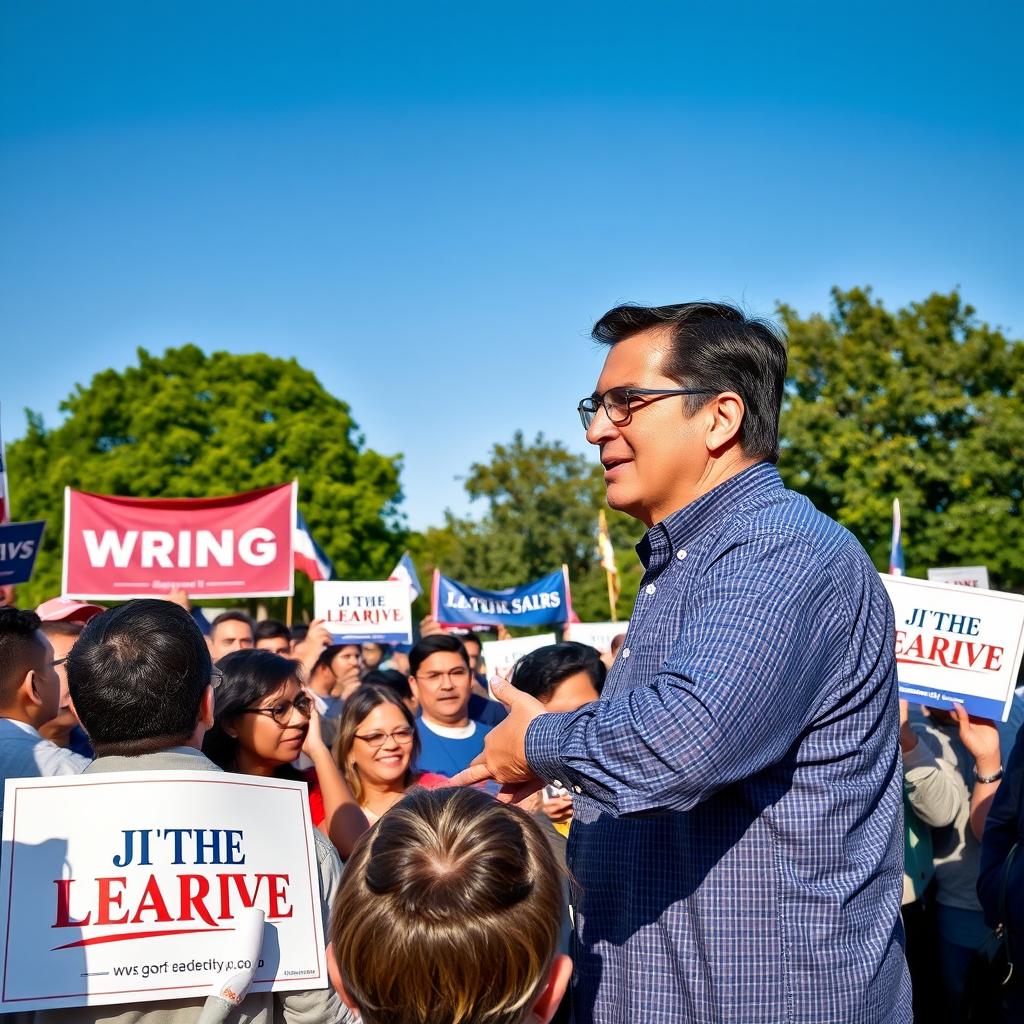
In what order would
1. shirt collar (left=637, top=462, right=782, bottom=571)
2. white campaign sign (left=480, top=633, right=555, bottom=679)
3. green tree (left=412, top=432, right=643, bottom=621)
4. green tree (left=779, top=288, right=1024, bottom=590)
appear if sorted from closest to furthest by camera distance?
Answer: shirt collar (left=637, top=462, right=782, bottom=571) < white campaign sign (left=480, top=633, right=555, bottom=679) < green tree (left=779, top=288, right=1024, bottom=590) < green tree (left=412, top=432, right=643, bottom=621)

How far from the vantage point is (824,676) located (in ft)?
6.53

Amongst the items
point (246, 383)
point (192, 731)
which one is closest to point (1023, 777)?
point (192, 731)

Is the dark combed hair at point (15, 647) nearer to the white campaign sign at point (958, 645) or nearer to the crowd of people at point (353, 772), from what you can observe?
the crowd of people at point (353, 772)

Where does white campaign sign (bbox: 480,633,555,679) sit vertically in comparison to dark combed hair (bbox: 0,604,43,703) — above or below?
above

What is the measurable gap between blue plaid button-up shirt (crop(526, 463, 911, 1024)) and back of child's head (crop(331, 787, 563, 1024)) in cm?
22

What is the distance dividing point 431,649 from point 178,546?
3.30 metres

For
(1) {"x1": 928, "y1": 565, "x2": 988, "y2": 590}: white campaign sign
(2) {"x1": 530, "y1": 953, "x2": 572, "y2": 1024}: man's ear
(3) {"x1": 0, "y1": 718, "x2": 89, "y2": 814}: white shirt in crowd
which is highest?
(1) {"x1": 928, "y1": 565, "x2": 988, "y2": 590}: white campaign sign

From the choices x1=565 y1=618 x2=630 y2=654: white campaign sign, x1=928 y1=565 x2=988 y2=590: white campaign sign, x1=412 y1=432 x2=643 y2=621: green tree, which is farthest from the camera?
x1=412 y1=432 x2=643 y2=621: green tree

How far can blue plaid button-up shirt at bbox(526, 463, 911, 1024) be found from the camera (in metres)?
1.79

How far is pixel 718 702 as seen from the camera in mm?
1761

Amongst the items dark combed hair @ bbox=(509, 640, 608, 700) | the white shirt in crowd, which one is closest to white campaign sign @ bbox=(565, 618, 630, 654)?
dark combed hair @ bbox=(509, 640, 608, 700)

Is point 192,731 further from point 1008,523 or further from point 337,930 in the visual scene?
point 1008,523

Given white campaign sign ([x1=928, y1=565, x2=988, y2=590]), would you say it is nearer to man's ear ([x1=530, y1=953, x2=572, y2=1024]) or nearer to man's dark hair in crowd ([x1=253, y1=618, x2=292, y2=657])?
man's dark hair in crowd ([x1=253, y1=618, x2=292, y2=657])

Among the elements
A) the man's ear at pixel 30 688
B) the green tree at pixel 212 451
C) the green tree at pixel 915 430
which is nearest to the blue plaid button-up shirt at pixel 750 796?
the man's ear at pixel 30 688
